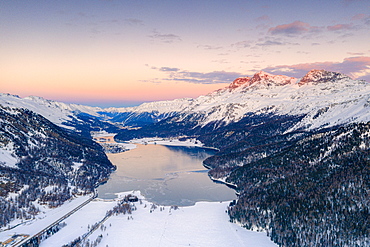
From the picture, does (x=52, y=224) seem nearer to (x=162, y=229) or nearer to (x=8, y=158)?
(x=162, y=229)

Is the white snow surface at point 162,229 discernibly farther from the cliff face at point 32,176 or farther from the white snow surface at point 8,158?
the white snow surface at point 8,158

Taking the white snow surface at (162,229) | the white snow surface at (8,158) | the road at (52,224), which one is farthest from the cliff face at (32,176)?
the white snow surface at (162,229)

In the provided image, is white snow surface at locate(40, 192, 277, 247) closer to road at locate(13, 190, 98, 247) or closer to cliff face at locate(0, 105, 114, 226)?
road at locate(13, 190, 98, 247)

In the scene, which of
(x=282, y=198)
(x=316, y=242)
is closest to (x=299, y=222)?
(x=316, y=242)

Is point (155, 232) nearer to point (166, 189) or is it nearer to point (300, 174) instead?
point (166, 189)

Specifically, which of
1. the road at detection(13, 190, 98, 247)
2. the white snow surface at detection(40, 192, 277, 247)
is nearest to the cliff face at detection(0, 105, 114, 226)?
the road at detection(13, 190, 98, 247)

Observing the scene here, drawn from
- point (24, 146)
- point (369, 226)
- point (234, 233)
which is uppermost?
point (24, 146)

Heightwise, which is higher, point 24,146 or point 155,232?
point 24,146

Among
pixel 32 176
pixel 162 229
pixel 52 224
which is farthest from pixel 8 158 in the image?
pixel 162 229
